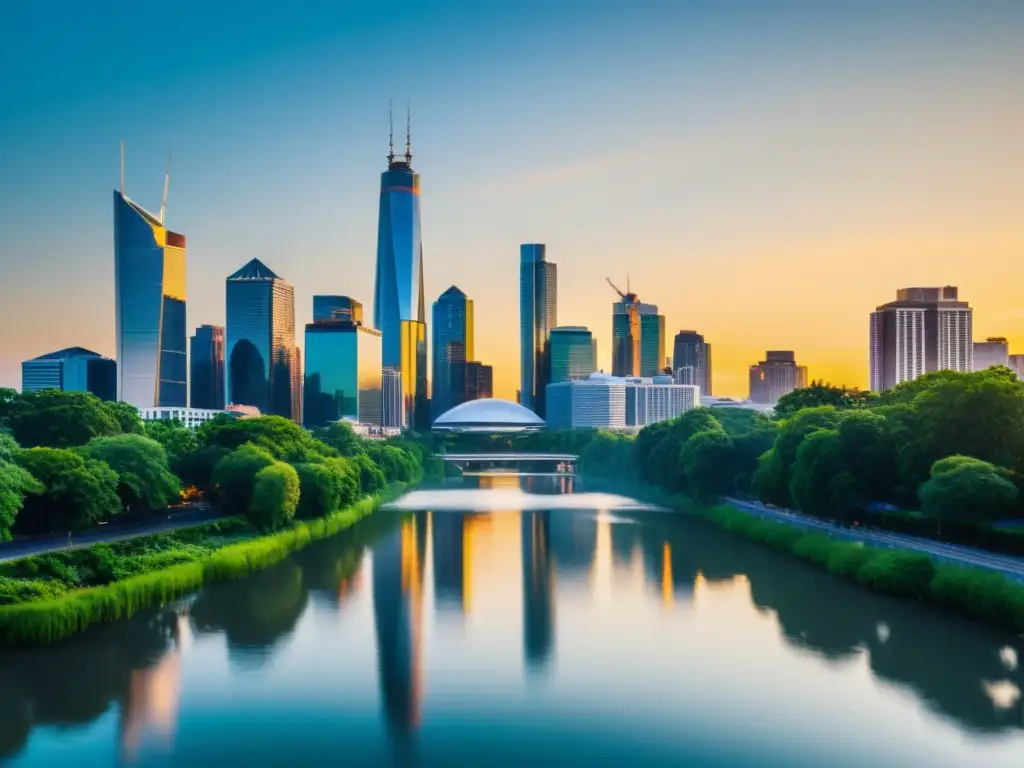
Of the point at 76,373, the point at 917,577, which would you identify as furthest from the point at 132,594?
the point at 76,373

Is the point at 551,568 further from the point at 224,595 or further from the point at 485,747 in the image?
the point at 485,747

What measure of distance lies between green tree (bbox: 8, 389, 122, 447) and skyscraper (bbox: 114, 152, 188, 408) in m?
104

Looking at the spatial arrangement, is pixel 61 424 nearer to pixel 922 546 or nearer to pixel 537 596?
pixel 537 596

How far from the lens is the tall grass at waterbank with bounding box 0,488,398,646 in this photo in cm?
2711

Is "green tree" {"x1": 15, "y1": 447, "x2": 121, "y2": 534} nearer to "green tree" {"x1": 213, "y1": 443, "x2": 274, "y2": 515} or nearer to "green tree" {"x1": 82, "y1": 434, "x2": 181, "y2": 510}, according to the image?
"green tree" {"x1": 82, "y1": 434, "x2": 181, "y2": 510}

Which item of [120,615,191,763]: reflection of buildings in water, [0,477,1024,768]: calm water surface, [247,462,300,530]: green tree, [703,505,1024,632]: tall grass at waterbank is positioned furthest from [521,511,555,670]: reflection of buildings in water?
[247,462,300,530]: green tree

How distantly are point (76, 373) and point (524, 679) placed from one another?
16440cm

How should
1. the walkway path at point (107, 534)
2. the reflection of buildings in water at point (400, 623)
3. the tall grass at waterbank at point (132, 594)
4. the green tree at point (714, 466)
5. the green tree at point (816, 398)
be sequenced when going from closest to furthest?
the reflection of buildings in water at point (400, 623), the tall grass at waterbank at point (132, 594), the walkway path at point (107, 534), the green tree at point (714, 466), the green tree at point (816, 398)

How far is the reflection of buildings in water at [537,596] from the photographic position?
1141 inches

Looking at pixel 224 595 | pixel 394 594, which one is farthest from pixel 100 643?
pixel 394 594

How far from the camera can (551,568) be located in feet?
147

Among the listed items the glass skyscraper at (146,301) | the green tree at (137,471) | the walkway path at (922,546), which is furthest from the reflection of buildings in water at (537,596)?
the glass skyscraper at (146,301)

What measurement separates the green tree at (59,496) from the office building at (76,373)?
142026 mm

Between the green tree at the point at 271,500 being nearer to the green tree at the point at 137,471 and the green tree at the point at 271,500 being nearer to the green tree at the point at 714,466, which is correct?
the green tree at the point at 137,471
